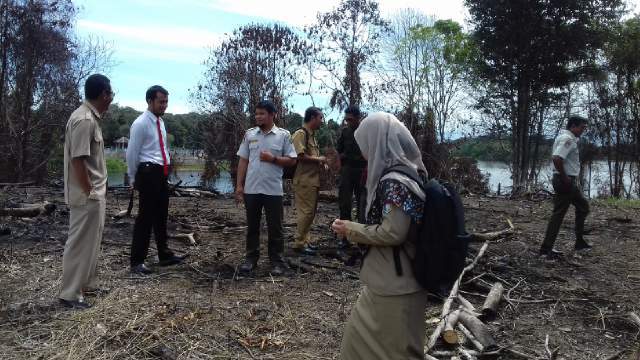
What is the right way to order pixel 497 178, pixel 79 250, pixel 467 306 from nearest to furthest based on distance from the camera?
1. pixel 79 250
2. pixel 467 306
3. pixel 497 178

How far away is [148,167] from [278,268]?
182 centimetres

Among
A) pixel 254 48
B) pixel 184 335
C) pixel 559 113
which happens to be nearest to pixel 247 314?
pixel 184 335

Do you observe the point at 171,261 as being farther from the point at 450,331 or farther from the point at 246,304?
the point at 450,331

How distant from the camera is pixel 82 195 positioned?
177 inches

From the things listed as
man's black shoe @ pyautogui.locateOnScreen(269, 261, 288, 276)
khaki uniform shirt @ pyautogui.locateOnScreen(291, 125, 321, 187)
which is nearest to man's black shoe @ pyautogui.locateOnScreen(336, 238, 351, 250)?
khaki uniform shirt @ pyautogui.locateOnScreen(291, 125, 321, 187)

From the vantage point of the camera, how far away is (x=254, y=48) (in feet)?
60.9

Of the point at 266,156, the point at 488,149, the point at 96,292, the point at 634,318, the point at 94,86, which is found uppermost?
the point at 94,86

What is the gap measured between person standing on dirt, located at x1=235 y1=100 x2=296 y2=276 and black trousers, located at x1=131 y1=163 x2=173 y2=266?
87 centimetres

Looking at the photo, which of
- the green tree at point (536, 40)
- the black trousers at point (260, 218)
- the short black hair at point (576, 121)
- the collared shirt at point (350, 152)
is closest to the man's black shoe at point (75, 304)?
the black trousers at point (260, 218)

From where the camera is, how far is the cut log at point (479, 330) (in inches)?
159

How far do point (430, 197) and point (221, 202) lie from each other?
10458 millimetres

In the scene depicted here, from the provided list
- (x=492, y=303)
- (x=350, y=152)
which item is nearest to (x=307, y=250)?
(x=350, y=152)

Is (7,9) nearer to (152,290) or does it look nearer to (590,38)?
(152,290)

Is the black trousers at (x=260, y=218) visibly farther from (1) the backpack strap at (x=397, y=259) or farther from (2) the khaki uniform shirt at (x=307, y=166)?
(1) the backpack strap at (x=397, y=259)
